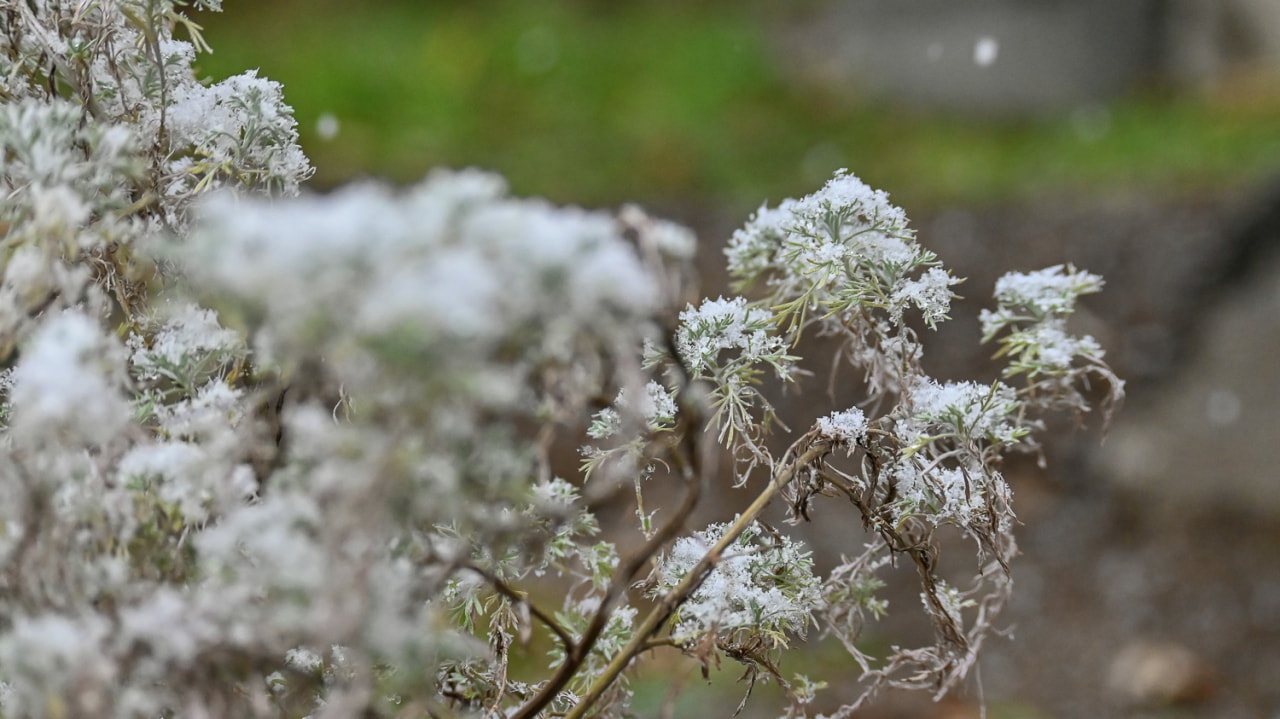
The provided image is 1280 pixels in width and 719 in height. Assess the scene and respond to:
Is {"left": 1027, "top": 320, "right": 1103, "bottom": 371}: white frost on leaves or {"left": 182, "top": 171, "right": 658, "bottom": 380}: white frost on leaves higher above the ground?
{"left": 1027, "top": 320, "right": 1103, "bottom": 371}: white frost on leaves

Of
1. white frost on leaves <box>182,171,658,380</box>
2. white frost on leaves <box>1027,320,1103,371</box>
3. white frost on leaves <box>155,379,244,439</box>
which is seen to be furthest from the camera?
white frost on leaves <box>1027,320,1103,371</box>

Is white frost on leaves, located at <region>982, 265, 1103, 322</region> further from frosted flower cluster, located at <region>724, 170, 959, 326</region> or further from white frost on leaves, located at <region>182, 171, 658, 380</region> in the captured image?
white frost on leaves, located at <region>182, 171, 658, 380</region>

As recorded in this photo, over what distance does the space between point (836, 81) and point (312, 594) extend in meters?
3.77

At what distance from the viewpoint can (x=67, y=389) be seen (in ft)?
0.94

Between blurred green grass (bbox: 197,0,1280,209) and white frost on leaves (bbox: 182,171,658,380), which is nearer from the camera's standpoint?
white frost on leaves (bbox: 182,171,658,380)

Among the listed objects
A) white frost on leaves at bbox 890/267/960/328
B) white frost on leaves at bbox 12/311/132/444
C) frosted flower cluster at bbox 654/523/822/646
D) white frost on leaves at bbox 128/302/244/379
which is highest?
white frost on leaves at bbox 890/267/960/328

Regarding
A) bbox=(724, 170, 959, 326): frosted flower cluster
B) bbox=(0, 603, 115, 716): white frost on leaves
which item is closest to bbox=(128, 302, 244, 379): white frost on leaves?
bbox=(0, 603, 115, 716): white frost on leaves

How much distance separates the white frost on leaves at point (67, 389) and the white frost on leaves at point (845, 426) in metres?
0.26

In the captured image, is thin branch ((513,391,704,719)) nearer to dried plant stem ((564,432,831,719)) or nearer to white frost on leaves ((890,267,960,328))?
dried plant stem ((564,432,831,719))

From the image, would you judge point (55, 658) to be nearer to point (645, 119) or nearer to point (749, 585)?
point (749, 585)

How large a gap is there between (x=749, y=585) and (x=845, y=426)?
0.26 ft

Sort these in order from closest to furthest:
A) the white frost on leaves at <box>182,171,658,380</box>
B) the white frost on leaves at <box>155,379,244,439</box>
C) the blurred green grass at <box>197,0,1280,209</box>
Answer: the white frost on leaves at <box>182,171,658,380</box> → the white frost on leaves at <box>155,379,244,439</box> → the blurred green grass at <box>197,0,1280,209</box>

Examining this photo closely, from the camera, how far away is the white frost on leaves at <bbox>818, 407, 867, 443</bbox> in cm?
43

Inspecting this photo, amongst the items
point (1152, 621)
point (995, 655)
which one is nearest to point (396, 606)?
point (995, 655)
